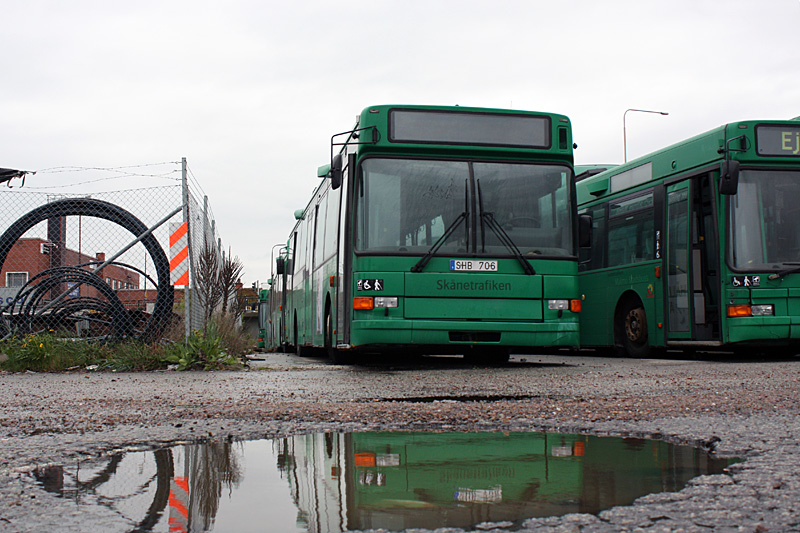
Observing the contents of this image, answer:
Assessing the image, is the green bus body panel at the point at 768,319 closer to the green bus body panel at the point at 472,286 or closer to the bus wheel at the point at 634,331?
the bus wheel at the point at 634,331

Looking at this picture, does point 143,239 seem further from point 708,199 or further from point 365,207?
point 708,199

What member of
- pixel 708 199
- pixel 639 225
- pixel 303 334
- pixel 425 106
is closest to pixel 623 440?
pixel 425 106

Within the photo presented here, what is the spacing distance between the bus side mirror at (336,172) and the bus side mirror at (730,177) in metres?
4.93

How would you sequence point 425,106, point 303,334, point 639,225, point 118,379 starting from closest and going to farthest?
point 118,379 < point 425,106 < point 639,225 < point 303,334

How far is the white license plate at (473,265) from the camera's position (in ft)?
33.4

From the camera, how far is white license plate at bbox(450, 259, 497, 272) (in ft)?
33.4

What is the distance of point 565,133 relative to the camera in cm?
1097

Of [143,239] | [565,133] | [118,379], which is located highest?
[565,133]

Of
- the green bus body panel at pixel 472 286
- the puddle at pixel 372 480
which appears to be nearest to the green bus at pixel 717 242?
the green bus body panel at pixel 472 286

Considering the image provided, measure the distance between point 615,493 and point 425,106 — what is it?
8.48 metres

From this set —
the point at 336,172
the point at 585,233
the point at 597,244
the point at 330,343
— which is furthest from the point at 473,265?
the point at 597,244

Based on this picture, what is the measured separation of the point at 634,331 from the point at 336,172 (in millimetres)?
6137

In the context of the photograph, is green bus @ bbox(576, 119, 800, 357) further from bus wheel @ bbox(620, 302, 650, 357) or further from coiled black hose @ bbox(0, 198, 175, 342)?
coiled black hose @ bbox(0, 198, 175, 342)

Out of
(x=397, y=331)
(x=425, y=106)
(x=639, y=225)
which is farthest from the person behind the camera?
(x=639, y=225)
